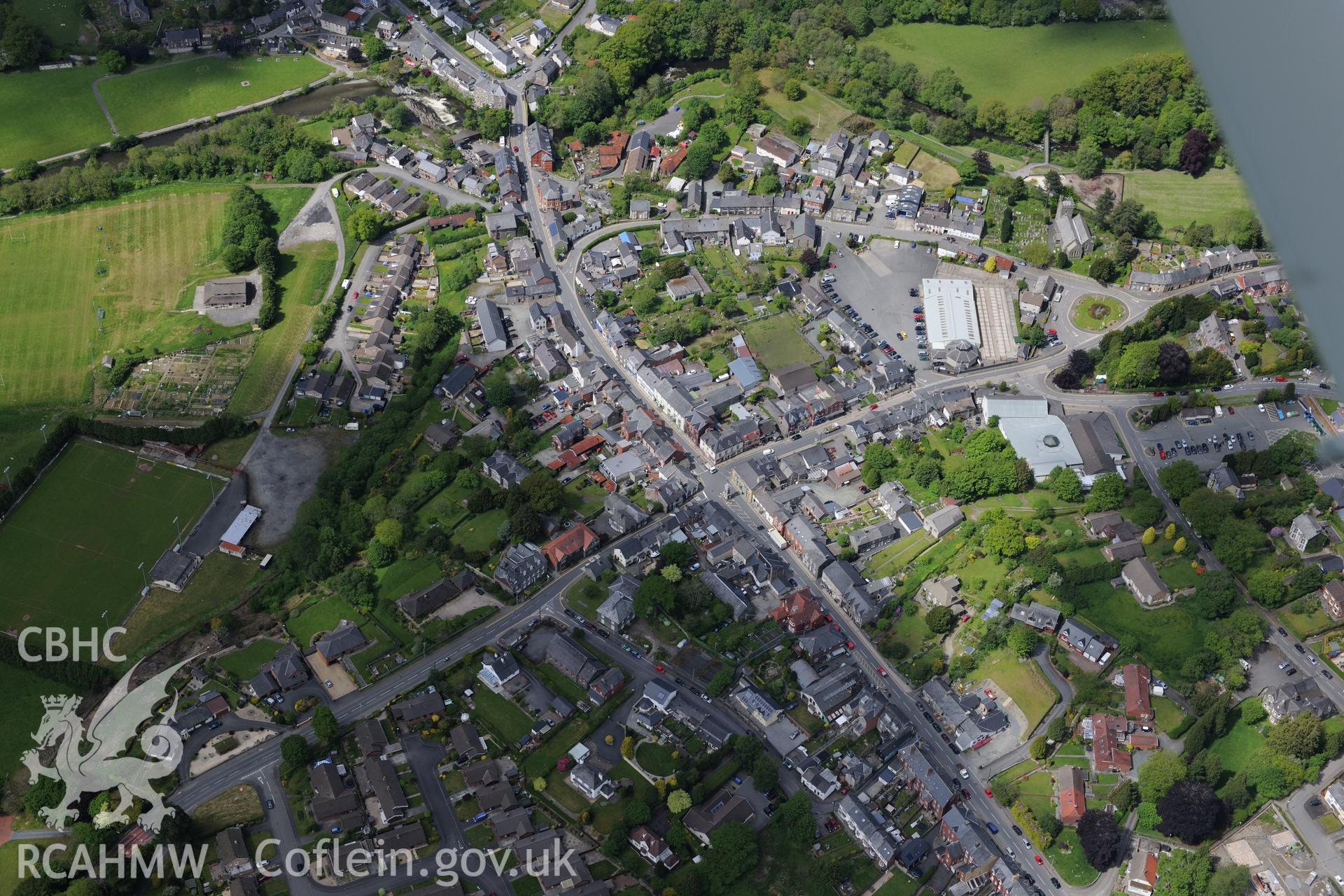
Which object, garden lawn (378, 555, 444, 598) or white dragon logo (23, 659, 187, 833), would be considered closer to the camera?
white dragon logo (23, 659, 187, 833)

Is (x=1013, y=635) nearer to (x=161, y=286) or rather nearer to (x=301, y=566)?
(x=301, y=566)

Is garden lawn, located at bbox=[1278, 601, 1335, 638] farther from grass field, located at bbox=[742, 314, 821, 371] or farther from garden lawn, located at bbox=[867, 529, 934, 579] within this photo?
grass field, located at bbox=[742, 314, 821, 371]

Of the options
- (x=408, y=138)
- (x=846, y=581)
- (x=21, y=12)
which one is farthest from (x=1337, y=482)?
(x=21, y=12)

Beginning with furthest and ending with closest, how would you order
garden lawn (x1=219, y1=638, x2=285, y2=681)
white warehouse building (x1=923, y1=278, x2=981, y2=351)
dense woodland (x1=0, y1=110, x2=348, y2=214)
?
dense woodland (x1=0, y1=110, x2=348, y2=214)
white warehouse building (x1=923, y1=278, x2=981, y2=351)
garden lawn (x1=219, y1=638, x2=285, y2=681)

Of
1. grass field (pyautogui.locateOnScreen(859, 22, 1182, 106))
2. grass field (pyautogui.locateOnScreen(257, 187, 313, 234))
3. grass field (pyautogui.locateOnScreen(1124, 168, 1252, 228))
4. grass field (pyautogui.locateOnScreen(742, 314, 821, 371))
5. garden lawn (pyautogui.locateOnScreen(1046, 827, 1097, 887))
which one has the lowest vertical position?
garden lawn (pyautogui.locateOnScreen(1046, 827, 1097, 887))

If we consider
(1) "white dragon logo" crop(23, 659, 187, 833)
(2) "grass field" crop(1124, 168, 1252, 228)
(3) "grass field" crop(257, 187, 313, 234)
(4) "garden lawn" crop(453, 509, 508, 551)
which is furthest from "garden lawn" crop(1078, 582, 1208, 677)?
(3) "grass field" crop(257, 187, 313, 234)

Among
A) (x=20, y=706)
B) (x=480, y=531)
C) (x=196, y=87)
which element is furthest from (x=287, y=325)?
(x=196, y=87)

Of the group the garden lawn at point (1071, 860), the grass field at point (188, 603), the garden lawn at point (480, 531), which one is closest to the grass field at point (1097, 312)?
the garden lawn at point (1071, 860)

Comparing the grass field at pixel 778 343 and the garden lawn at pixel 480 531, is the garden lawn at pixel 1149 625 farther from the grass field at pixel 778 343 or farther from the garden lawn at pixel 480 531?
the garden lawn at pixel 480 531
